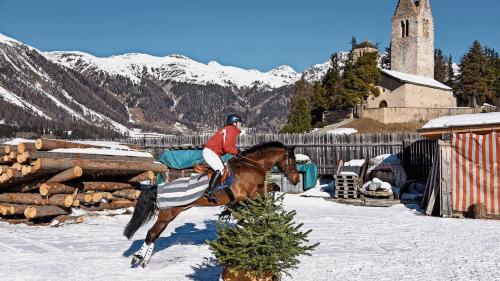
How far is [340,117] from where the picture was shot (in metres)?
56.1

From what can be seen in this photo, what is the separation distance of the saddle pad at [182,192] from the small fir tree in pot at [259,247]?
1.84 meters

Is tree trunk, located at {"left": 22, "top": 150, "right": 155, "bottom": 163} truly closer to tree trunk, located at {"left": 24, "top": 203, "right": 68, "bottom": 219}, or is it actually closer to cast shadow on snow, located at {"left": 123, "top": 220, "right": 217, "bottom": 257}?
tree trunk, located at {"left": 24, "top": 203, "right": 68, "bottom": 219}

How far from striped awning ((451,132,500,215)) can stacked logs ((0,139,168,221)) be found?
1004cm

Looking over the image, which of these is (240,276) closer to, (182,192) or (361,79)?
(182,192)

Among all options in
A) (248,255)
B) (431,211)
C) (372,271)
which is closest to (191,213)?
(431,211)

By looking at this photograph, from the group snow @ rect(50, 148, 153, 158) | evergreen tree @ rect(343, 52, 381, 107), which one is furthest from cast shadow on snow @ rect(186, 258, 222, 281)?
evergreen tree @ rect(343, 52, 381, 107)

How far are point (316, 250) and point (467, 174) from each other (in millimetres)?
7209

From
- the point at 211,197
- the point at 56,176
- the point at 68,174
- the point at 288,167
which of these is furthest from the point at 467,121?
the point at 56,176

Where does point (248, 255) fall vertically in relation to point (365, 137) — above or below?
below

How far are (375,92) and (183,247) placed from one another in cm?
4573

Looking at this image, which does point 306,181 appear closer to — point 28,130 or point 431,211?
point 431,211

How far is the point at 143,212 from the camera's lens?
29.1 feet

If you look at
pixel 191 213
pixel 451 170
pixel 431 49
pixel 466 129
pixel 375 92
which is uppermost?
pixel 431 49

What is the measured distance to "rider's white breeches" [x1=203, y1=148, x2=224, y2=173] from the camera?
8.63 m
